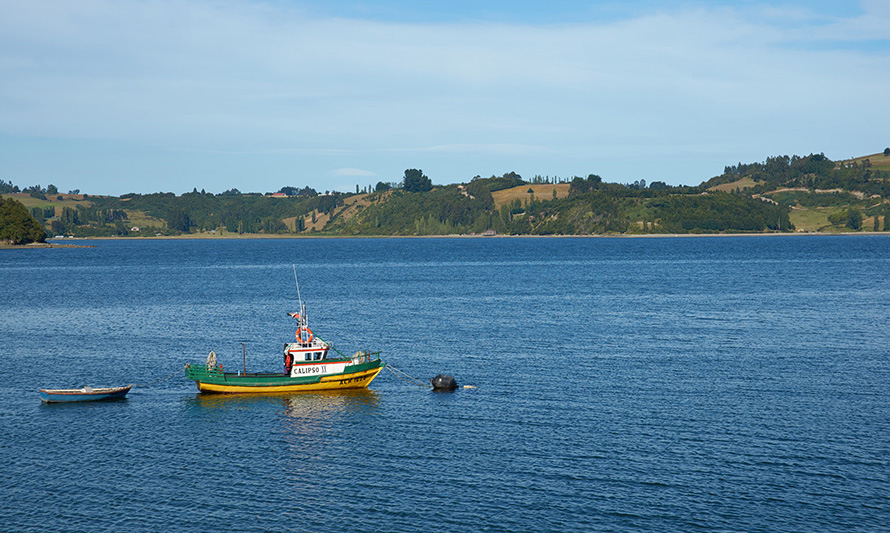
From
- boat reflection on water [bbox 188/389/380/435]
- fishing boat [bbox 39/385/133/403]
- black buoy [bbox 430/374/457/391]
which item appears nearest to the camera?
boat reflection on water [bbox 188/389/380/435]

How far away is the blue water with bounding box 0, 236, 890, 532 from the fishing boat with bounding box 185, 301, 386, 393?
1.24m

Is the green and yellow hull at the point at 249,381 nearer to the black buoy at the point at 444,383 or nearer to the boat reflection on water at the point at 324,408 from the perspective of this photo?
the boat reflection on water at the point at 324,408

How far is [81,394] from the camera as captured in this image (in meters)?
65.0

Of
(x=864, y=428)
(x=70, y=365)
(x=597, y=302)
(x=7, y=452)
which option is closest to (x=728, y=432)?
(x=864, y=428)

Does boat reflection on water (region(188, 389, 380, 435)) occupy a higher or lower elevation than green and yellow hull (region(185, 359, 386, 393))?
lower

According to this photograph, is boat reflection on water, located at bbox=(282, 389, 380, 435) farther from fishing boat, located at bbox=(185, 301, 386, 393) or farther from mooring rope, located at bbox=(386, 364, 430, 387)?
mooring rope, located at bbox=(386, 364, 430, 387)

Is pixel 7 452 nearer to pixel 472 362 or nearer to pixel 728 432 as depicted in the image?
pixel 472 362

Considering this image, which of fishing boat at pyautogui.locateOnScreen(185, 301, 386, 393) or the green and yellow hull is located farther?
fishing boat at pyautogui.locateOnScreen(185, 301, 386, 393)

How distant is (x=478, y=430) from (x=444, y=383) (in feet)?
38.9

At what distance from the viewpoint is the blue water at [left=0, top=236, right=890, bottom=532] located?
4275 centimetres

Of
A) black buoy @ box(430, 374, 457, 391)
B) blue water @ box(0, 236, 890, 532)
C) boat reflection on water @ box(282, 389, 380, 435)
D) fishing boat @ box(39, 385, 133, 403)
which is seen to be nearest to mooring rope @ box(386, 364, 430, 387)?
blue water @ box(0, 236, 890, 532)

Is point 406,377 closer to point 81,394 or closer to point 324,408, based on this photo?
point 324,408

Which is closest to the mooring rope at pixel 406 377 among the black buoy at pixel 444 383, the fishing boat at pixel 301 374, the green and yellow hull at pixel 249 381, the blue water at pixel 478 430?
the blue water at pixel 478 430

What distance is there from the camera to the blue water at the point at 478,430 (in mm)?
42750
